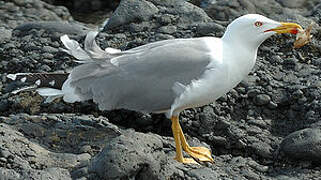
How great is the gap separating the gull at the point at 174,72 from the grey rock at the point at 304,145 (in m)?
0.74

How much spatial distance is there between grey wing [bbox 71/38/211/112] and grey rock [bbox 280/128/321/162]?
1153 mm

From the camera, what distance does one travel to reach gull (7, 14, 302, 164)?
18.5ft

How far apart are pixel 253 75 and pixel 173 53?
176 centimetres

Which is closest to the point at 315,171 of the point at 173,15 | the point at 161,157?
the point at 161,157

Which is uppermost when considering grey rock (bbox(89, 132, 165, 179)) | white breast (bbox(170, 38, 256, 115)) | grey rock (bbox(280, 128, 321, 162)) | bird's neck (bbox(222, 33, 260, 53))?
bird's neck (bbox(222, 33, 260, 53))

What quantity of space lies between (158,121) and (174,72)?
1.16m

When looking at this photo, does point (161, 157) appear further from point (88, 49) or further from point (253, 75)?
point (253, 75)

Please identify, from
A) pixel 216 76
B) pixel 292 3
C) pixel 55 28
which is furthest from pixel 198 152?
pixel 292 3

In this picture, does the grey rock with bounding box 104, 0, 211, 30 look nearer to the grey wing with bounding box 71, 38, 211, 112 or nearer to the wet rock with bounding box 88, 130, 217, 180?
the grey wing with bounding box 71, 38, 211, 112

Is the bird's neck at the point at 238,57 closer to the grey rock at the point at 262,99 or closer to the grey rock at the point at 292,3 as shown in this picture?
the grey rock at the point at 262,99

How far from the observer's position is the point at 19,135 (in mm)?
5586

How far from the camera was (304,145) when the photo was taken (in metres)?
5.89

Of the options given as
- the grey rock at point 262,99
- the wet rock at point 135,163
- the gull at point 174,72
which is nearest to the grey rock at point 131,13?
the grey rock at point 262,99

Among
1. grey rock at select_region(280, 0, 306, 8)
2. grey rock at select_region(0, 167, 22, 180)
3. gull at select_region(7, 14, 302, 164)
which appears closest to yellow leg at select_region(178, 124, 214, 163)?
gull at select_region(7, 14, 302, 164)
